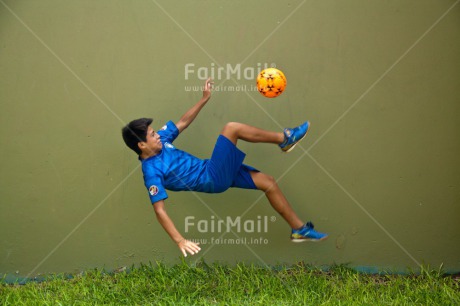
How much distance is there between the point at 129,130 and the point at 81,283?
1.40 meters

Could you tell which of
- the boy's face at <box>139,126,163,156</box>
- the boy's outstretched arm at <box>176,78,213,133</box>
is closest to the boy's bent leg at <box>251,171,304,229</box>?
the boy's outstretched arm at <box>176,78,213,133</box>

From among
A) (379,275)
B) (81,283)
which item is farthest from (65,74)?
(379,275)

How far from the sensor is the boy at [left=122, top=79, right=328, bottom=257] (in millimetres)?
4258

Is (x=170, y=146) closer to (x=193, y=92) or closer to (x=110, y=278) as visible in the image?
(x=193, y=92)

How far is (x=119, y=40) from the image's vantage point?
490 centimetres

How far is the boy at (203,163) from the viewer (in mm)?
4258

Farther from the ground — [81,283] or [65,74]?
[65,74]

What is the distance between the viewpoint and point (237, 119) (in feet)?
16.1

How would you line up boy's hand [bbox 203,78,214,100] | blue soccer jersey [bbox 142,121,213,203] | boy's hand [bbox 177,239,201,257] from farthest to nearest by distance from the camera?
boy's hand [bbox 203,78,214,100]
blue soccer jersey [bbox 142,121,213,203]
boy's hand [bbox 177,239,201,257]

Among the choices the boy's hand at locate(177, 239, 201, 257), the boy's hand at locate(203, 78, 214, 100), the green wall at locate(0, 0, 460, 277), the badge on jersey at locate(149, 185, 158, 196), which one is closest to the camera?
the boy's hand at locate(177, 239, 201, 257)

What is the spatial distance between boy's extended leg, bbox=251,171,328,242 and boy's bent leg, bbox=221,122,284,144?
346 mm

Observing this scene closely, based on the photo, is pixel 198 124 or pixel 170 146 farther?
pixel 198 124

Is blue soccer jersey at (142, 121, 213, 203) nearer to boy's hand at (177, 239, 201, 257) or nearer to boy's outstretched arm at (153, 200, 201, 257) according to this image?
boy's outstretched arm at (153, 200, 201, 257)

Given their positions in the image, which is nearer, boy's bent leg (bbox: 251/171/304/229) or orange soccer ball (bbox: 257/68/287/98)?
orange soccer ball (bbox: 257/68/287/98)
